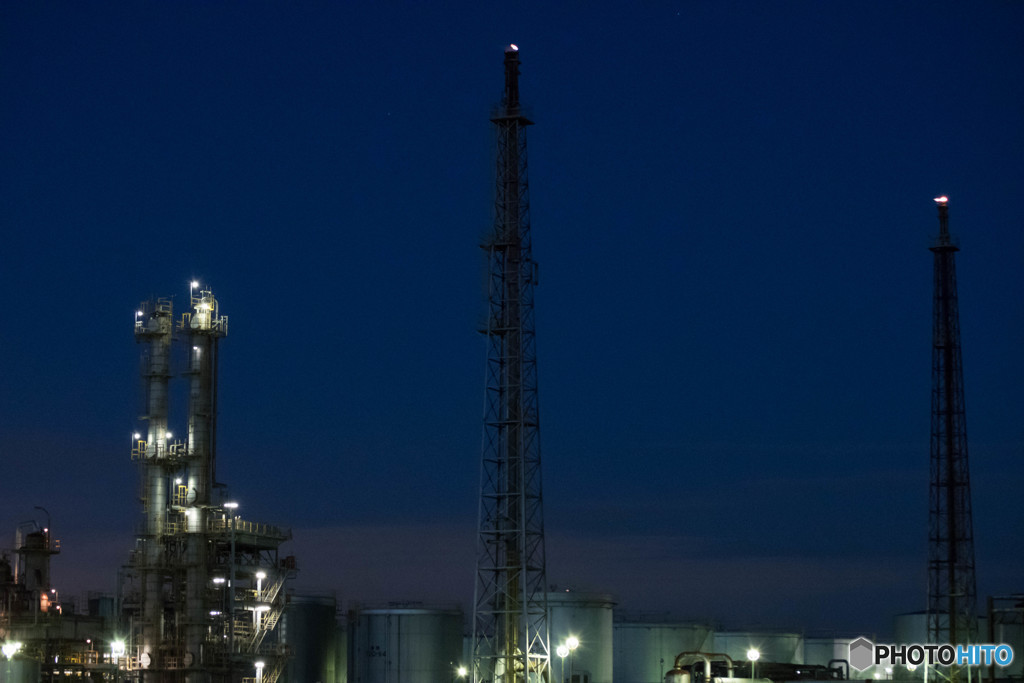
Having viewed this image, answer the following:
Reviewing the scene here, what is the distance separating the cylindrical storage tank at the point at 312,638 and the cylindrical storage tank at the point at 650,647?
715 inches

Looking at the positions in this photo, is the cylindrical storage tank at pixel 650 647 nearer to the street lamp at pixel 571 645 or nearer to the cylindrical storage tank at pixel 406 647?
the street lamp at pixel 571 645

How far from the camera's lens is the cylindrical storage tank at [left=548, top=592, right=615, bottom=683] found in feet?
254

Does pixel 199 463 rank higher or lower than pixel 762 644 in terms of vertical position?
higher

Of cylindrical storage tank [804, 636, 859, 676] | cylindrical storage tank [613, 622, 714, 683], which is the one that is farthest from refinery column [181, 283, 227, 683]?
cylindrical storage tank [804, 636, 859, 676]

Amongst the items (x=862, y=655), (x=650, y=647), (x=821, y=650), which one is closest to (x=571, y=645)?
(x=862, y=655)

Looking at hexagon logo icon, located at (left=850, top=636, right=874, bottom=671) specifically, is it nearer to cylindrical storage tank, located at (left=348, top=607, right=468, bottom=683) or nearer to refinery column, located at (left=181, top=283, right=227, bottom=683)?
cylindrical storage tank, located at (left=348, top=607, right=468, bottom=683)

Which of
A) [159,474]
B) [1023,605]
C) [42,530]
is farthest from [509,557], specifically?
[42,530]

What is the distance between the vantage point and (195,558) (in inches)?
2739

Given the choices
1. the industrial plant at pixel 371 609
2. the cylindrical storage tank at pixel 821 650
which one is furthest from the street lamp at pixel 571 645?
the cylindrical storage tank at pixel 821 650

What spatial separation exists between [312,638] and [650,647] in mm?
21552

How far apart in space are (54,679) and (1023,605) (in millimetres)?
52404

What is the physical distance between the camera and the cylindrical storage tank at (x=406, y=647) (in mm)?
79125

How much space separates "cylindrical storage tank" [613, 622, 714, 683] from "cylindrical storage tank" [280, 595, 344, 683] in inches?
715

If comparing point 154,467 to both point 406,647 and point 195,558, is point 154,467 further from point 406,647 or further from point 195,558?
point 406,647
